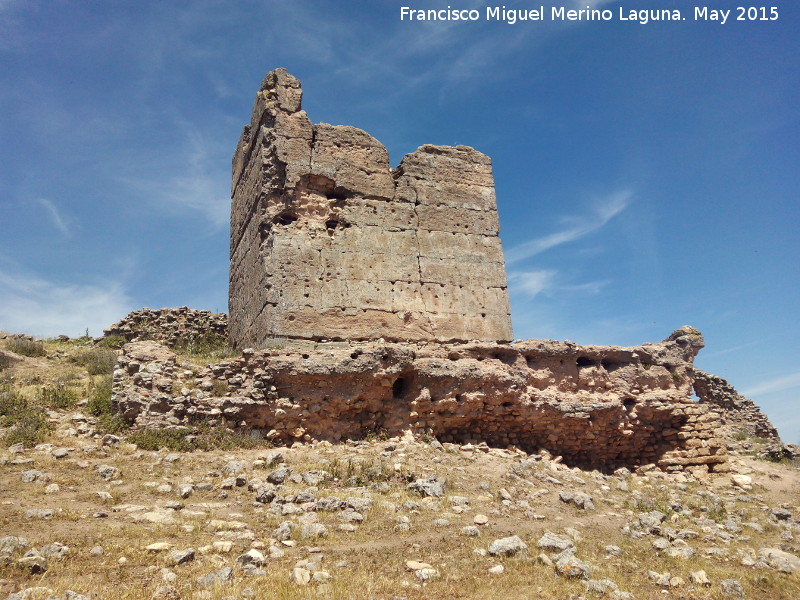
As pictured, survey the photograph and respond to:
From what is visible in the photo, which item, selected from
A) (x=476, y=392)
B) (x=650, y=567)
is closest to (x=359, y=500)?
(x=650, y=567)

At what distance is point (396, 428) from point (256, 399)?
198 centimetres

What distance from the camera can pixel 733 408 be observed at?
1534cm

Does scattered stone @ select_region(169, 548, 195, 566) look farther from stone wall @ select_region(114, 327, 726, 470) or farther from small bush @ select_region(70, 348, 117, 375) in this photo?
small bush @ select_region(70, 348, 117, 375)

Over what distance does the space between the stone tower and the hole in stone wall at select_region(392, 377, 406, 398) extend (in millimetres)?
666

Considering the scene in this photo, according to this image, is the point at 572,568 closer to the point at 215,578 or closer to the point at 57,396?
the point at 215,578

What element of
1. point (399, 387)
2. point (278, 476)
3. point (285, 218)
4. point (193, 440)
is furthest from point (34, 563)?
point (285, 218)

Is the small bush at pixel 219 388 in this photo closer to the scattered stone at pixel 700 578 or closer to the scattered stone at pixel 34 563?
the scattered stone at pixel 34 563

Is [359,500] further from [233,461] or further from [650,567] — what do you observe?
[650,567]

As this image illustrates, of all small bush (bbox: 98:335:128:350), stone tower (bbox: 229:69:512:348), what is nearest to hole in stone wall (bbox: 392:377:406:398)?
stone tower (bbox: 229:69:512:348)

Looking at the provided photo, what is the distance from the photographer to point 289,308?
8.59 metres

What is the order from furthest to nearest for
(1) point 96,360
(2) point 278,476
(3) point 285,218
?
(1) point 96,360, (3) point 285,218, (2) point 278,476

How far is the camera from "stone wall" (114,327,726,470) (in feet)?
25.2

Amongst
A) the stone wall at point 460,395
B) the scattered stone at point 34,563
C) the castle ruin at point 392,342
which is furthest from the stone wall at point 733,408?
the scattered stone at point 34,563

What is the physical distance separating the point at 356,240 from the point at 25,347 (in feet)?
19.8
